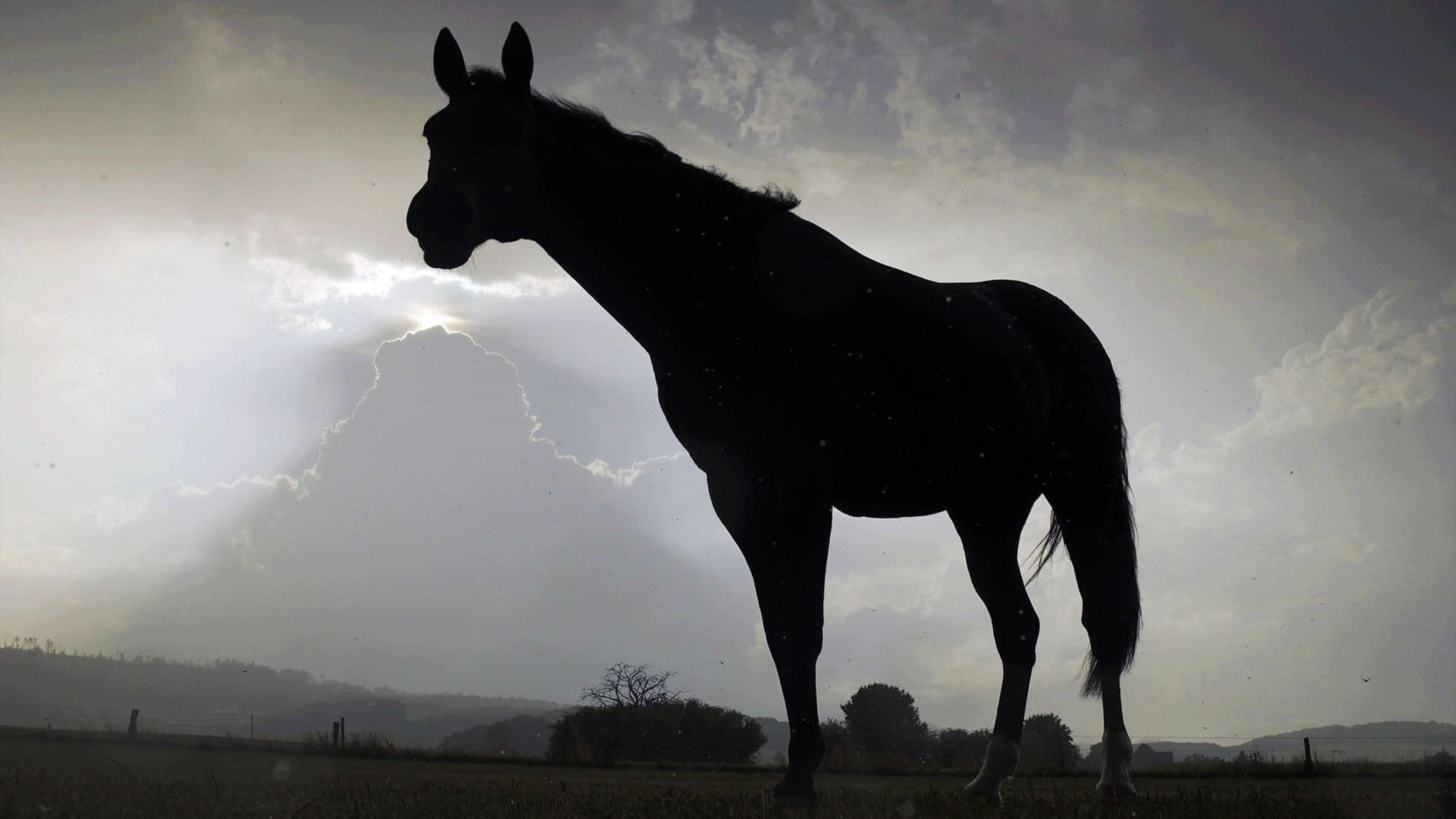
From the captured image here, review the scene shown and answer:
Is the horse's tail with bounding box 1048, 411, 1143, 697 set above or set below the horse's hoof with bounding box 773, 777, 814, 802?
above

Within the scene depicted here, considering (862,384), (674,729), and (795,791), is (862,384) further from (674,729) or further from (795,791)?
(674,729)

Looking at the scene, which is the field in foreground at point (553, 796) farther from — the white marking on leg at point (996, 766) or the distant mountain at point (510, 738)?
the distant mountain at point (510, 738)

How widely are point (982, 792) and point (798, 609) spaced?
2049mm

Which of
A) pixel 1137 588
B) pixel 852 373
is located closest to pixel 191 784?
pixel 852 373

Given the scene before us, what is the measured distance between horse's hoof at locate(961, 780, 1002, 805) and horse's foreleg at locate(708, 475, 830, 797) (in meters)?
1.35

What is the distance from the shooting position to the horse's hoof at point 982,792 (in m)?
5.20

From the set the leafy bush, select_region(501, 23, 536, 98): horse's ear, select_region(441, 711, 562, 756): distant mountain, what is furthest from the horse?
the leafy bush

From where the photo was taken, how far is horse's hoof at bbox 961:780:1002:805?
5199 mm

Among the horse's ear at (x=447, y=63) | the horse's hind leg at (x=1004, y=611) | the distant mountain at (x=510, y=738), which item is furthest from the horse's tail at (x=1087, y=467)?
the distant mountain at (x=510, y=738)

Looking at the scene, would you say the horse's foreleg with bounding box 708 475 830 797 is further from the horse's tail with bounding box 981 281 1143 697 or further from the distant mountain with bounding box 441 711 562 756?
the distant mountain with bounding box 441 711 562 756

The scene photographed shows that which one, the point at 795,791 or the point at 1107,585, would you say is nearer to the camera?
the point at 795,791

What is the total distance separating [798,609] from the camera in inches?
170

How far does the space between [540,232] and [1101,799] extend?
4.44 m

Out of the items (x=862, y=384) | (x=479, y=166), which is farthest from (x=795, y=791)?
(x=479, y=166)
